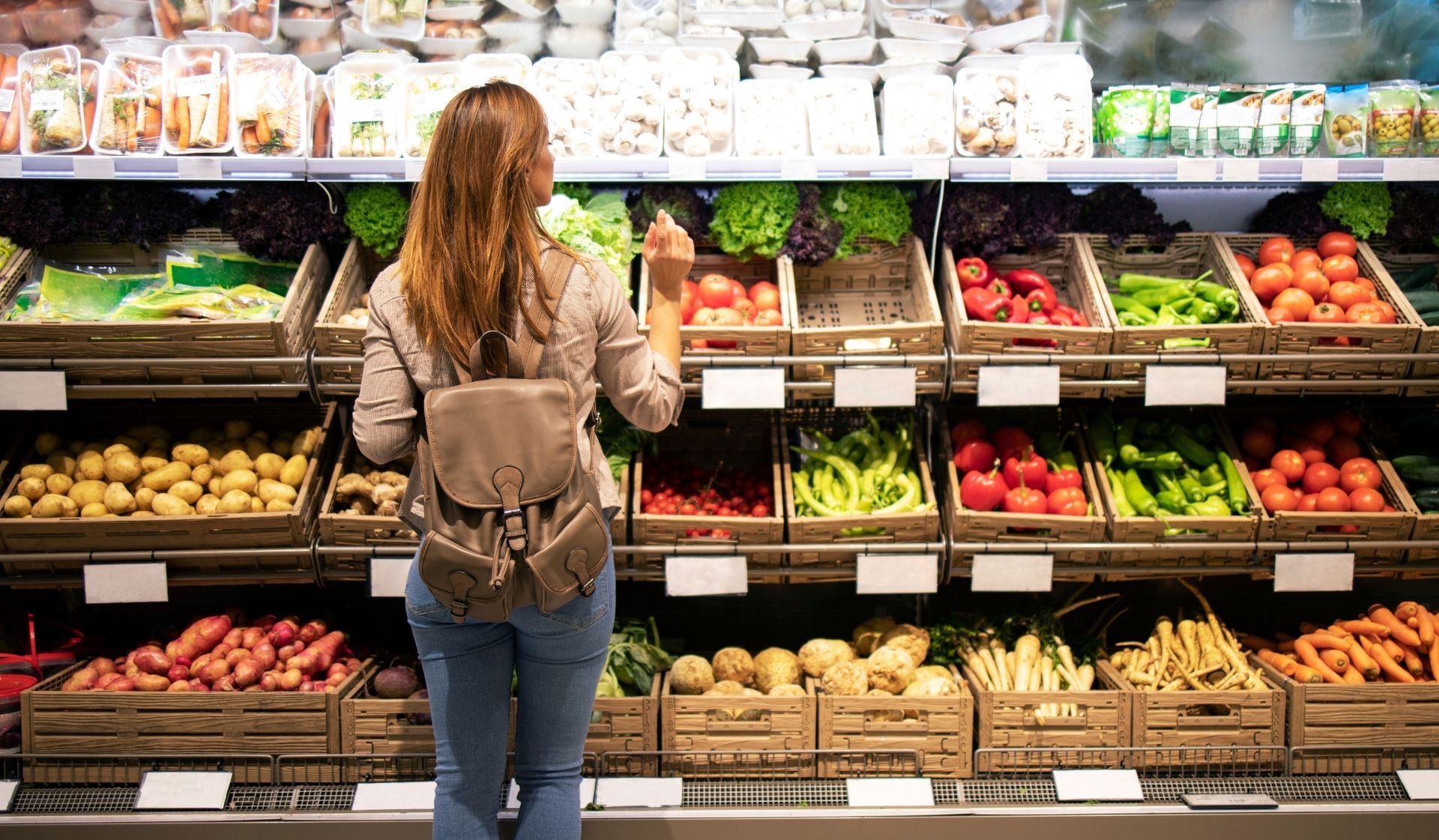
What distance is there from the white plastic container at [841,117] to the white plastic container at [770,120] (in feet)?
0.11

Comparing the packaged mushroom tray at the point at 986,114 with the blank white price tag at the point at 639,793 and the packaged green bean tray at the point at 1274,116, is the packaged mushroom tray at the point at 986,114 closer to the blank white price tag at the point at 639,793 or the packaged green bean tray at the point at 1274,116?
the packaged green bean tray at the point at 1274,116

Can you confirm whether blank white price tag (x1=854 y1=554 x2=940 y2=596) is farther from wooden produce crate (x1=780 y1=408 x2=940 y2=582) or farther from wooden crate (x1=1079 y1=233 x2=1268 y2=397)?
wooden crate (x1=1079 y1=233 x2=1268 y2=397)

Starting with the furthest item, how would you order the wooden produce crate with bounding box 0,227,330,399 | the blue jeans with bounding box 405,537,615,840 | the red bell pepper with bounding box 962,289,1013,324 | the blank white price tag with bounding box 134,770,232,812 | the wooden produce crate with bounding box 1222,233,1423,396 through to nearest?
the red bell pepper with bounding box 962,289,1013,324 < the wooden produce crate with bounding box 1222,233,1423,396 < the wooden produce crate with bounding box 0,227,330,399 < the blank white price tag with bounding box 134,770,232,812 < the blue jeans with bounding box 405,537,615,840

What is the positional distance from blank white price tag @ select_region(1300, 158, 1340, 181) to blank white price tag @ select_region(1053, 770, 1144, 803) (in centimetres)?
174

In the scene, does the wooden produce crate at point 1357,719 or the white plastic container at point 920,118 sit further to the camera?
the white plastic container at point 920,118

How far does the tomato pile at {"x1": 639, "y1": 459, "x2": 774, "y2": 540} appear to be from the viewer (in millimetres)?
3133

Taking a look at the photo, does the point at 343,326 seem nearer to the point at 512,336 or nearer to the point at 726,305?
the point at 726,305

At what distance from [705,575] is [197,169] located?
1.81 metres

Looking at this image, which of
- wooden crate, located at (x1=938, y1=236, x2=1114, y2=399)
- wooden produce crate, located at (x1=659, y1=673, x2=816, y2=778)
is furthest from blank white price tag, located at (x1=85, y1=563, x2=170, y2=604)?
wooden crate, located at (x1=938, y1=236, x2=1114, y2=399)

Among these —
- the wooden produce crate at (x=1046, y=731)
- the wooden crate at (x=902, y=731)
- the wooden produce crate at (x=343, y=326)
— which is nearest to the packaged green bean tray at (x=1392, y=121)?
the wooden produce crate at (x=1046, y=731)

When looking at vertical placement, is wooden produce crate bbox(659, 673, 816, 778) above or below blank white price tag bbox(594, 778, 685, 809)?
above

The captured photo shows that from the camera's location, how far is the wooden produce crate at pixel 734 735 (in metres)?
2.89

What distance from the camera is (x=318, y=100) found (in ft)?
10.4

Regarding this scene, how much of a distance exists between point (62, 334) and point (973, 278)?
8.49 ft
